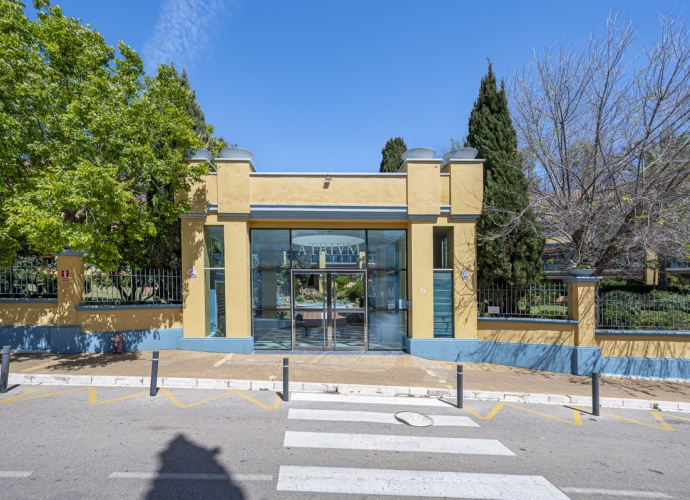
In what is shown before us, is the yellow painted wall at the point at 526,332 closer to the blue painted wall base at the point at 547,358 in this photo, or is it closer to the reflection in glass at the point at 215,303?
the blue painted wall base at the point at 547,358

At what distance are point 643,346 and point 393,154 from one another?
17.7 meters

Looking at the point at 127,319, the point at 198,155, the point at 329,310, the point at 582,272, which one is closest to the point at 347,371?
the point at 329,310

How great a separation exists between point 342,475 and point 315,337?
25.2 ft

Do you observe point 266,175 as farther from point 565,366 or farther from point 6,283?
point 565,366

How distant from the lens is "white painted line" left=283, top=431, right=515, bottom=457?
16.9ft

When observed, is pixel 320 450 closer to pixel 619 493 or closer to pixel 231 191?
pixel 619 493

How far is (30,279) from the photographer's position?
10.6 metres

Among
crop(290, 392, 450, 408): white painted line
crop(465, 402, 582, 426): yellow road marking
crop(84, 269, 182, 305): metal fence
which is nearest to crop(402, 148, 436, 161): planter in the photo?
crop(290, 392, 450, 408): white painted line

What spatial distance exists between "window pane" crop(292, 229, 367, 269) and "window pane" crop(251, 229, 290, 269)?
28 centimetres

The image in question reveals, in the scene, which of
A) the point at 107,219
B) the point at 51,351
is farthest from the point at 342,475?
the point at 51,351

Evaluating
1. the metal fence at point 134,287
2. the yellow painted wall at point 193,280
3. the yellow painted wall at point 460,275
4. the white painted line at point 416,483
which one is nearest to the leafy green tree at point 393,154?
the yellow painted wall at point 460,275

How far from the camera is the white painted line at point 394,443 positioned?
5.16 m

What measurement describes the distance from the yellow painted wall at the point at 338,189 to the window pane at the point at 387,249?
1.12 meters

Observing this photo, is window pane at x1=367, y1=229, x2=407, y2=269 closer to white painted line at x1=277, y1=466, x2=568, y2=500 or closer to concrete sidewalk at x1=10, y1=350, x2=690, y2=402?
concrete sidewalk at x1=10, y1=350, x2=690, y2=402
